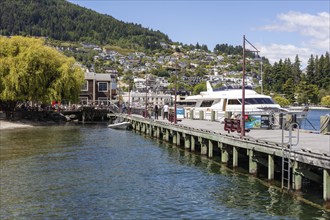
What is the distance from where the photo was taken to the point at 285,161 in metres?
17.7

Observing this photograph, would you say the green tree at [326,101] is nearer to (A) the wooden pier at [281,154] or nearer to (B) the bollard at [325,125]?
(A) the wooden pier at [281,154]

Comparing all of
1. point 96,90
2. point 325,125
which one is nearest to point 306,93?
point 96,90

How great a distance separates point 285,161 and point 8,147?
23068 mm

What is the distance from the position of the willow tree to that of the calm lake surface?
2629 centimetres

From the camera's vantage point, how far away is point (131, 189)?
18875 millimetres

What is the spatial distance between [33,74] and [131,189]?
4183 centimetres

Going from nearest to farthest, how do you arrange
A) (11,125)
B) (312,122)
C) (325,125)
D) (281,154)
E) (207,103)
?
(281,154) → (325,125) → (207,103) → (11,125) → (312,122)

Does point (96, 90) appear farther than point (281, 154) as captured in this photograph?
Yes

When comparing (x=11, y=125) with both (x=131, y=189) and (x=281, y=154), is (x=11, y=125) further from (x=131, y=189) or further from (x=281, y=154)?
(x=281, y=154)

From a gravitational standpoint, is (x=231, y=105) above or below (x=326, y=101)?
below

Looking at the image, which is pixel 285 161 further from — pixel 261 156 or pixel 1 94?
pixel 1 94

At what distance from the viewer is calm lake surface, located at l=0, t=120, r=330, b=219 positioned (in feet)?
49.9

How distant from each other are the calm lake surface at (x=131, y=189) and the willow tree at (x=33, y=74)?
86.3ft

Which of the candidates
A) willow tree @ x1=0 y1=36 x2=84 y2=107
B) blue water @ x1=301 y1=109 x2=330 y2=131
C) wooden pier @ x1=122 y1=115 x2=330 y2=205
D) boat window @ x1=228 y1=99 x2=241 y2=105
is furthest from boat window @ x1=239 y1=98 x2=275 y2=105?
willow tree @ x1=0 y1=36 x2=84 y2=107
